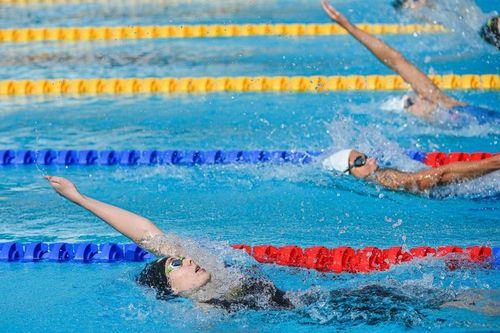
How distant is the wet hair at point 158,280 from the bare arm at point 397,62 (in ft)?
6.53

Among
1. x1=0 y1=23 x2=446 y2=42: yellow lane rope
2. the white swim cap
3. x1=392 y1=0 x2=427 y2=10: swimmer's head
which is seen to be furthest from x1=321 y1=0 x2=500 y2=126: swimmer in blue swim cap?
x1=0 y1=23 x2=446 y2=42: yellow lane rope

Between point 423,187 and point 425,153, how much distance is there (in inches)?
25.8

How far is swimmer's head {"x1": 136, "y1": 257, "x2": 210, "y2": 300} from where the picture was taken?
10.3 feet

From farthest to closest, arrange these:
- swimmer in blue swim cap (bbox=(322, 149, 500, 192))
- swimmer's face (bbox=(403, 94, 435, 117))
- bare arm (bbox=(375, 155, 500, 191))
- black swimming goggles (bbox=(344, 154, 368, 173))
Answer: swimmer's face (bbox=(403, 94, 435, 117))
black swimming goggles (bbox=(344, 154, 368, 173))
swimmer in blue swim cap (bbox=(322, 149, 500, 192))
bare arm (bbox=(375, 155, 500, 191))

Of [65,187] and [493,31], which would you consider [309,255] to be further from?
[493,31]

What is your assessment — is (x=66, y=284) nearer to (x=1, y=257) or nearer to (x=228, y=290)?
(x=1, y=257)

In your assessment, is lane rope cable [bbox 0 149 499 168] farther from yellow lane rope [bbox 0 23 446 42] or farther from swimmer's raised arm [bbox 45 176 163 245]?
yellow lane rope [bbox 0 23 446 42]

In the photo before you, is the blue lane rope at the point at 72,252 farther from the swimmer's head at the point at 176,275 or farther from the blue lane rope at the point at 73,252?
the swimmer's head at the point at 176,275

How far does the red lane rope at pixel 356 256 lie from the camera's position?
370 cm

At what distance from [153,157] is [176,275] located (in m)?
2.18


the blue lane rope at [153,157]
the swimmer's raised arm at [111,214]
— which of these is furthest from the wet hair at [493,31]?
the swimmer's raised arm at [111,214]

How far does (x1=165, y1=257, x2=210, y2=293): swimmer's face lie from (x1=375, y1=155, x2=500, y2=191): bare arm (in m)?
1.49

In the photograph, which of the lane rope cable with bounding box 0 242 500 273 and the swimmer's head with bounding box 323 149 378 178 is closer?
the lane rope cable with bounding box 0 242 500 273

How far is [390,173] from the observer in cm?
466
